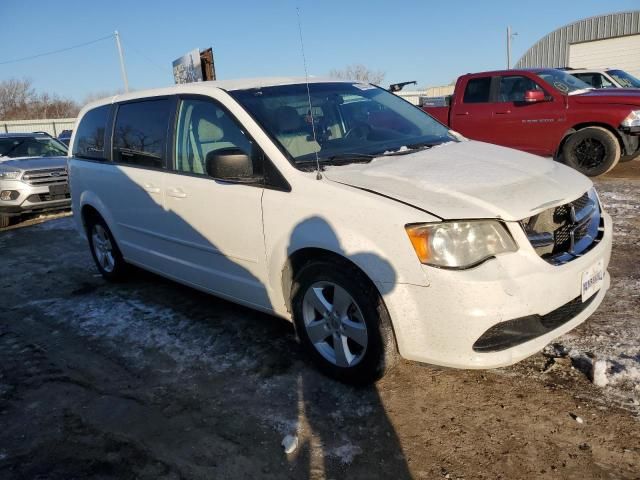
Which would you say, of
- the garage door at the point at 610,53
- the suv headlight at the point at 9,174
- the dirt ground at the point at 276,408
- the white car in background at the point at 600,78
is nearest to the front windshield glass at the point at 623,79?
the white car in background at the point at 600,78

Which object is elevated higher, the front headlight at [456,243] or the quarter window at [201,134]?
the quarter window at [201,134]

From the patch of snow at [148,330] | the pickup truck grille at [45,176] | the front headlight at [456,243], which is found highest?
the pickup truck grille at [45,176]

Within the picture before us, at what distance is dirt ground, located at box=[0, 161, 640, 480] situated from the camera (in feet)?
7.75

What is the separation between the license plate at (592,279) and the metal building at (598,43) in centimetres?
3132

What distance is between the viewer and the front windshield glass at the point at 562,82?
8.45 metres

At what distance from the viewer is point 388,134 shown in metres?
3.65

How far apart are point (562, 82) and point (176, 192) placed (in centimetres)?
748

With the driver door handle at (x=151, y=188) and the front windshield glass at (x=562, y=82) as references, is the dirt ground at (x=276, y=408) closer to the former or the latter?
the driver door handle at (x=151, y=188)

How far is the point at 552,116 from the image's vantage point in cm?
838

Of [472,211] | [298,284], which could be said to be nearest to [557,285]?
[472,211]

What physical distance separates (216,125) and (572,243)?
91.9 inches

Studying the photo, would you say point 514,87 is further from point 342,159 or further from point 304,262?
point 304,262

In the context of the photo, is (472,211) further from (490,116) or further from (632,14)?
(632,14)

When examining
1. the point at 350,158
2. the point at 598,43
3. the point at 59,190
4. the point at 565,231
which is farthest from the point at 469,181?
the point at 598,43
